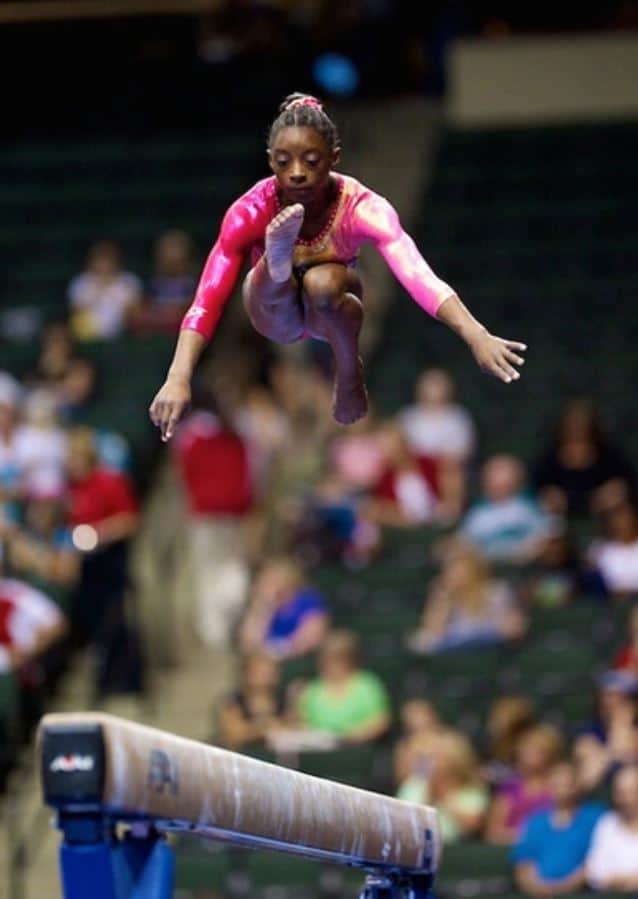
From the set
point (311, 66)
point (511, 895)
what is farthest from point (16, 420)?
point (311, 66)

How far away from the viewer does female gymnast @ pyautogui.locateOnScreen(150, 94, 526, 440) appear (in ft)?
16.1

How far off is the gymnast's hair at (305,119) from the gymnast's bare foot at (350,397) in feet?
2.13

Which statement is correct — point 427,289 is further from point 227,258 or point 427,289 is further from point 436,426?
point 436,426

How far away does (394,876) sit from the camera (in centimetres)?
568

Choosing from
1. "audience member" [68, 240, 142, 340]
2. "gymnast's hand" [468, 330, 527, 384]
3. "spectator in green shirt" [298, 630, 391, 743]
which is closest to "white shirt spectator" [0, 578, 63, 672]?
"spectator in green shirt" [298, 630, 391, 743]

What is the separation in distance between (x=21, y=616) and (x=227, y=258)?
468cm

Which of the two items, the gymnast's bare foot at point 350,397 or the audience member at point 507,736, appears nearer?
the gymnast's bare foot at point 350,397

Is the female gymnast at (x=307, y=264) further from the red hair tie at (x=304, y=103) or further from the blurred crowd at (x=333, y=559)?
the blurred crowd at (x=333, y=559)

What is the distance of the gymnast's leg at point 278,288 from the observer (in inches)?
189

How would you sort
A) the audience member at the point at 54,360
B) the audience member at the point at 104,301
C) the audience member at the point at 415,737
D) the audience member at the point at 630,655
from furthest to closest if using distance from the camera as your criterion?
the audience member at the point at 104,301 < the audience member at the point at 54,360 < the audience member at the point at 630,655 < the audience member at the point at 415,737

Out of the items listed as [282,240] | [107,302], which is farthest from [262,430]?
[282,240]

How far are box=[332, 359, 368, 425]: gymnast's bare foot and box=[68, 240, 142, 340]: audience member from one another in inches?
264

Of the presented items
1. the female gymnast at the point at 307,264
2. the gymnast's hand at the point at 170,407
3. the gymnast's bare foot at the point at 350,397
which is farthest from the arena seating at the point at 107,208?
the gymnast's hand at the point at 170,407

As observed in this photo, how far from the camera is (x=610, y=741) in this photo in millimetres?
8547
